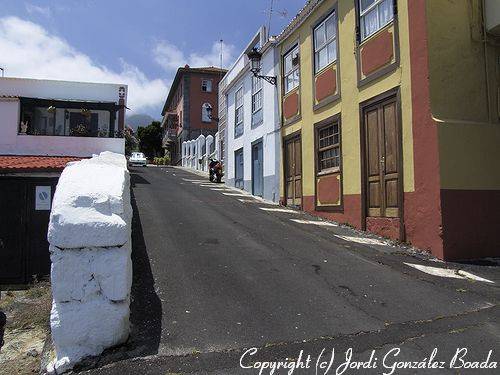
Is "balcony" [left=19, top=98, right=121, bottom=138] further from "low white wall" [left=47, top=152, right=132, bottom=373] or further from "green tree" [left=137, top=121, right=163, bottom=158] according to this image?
"green tree" [left=137, top=121, right=163, bottom=158]

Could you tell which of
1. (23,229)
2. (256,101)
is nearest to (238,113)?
(256,101)

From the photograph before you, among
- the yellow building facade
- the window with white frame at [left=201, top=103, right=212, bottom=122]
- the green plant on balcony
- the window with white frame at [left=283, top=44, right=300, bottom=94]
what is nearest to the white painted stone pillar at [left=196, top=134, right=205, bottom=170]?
the window with white frame at [left=201, top=103, right=212, bottom=122]

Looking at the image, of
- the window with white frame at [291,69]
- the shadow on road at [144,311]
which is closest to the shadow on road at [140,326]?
the shadow on road at [144,311]

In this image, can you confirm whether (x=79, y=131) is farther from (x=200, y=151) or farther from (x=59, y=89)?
(x=200, y=151)

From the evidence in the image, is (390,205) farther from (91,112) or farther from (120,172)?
(91,112)

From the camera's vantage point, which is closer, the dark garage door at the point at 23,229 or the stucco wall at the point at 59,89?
the dark garage door at the point at 23,229

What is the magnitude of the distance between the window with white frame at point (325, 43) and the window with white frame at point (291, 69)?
126 centimetres

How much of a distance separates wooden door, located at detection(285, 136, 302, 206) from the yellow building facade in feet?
5.11

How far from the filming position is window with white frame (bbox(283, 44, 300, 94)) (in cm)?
1428

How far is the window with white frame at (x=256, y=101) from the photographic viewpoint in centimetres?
1719

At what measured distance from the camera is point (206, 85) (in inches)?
1815

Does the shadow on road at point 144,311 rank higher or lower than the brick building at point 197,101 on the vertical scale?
lower

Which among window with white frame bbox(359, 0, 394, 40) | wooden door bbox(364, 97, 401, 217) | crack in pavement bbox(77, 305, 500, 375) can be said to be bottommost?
crack in pavement bbox(77, 305, 500, 375)

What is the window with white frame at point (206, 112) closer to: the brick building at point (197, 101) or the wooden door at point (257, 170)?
the brick building at point (197, 101)
